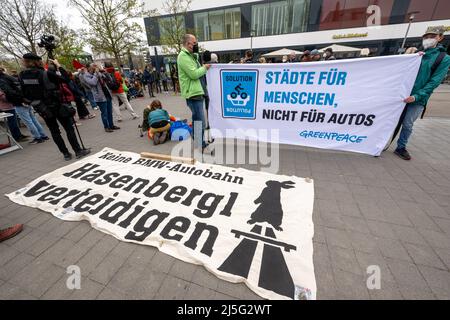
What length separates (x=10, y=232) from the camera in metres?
2.38

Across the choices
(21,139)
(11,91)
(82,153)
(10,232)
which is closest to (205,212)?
(10,232)

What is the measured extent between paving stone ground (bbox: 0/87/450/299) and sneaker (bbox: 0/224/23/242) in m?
0.06

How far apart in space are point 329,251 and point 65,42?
20134 mm

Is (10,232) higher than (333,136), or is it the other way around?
(333,136)

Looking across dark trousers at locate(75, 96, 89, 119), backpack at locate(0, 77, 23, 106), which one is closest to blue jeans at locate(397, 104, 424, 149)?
backpack at locate(0, 77, 23, 106)

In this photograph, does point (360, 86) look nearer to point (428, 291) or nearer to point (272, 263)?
point (428, 291)

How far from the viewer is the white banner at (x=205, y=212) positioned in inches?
73.2

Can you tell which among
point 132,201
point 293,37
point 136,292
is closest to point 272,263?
point 136,292

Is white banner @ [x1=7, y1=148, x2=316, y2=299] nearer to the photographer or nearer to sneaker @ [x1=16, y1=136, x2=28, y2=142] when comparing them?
the photographer

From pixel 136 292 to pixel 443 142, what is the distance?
7.12m

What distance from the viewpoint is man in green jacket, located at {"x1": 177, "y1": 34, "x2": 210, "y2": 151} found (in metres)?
3.46

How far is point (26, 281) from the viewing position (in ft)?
6.03

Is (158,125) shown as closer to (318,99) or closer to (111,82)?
(111,82)

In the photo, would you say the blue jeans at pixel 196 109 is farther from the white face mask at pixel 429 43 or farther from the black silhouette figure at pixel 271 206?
the white face mask at pixel 429 43
